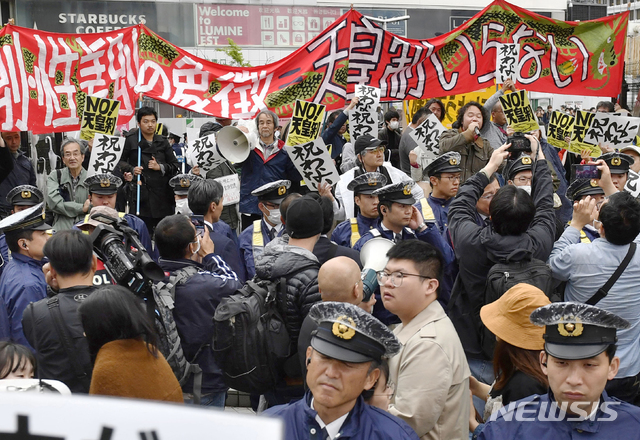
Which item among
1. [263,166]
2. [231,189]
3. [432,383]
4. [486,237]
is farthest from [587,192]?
[231,189]

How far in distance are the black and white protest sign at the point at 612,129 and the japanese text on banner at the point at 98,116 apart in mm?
5325

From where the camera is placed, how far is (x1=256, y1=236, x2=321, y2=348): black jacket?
3629 mm

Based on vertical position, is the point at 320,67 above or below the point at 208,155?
above

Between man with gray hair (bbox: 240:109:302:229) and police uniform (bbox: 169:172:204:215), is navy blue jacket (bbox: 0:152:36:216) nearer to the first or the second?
police uniform (bbox: 169:172:204:215)

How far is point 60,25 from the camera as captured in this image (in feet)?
108

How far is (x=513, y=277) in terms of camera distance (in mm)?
3832

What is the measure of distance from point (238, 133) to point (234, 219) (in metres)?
1.01

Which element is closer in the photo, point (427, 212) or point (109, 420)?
point (109, 420)

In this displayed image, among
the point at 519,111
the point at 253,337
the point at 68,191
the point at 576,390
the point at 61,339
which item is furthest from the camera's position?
the point at 68,191

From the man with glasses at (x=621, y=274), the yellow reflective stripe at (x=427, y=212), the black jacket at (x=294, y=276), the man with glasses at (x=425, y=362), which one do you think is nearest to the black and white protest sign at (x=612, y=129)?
the yellow reflective stripe at (x=427, y=212)

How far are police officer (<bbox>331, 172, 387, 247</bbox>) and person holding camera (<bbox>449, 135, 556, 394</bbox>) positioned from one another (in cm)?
93

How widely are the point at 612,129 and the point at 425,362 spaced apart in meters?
5.71

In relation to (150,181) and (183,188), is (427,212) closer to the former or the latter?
(183,188)

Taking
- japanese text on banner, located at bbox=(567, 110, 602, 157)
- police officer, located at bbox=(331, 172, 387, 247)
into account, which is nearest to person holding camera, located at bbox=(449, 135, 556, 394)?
police officer, located at bbox=(331, 172, 387, 247)
